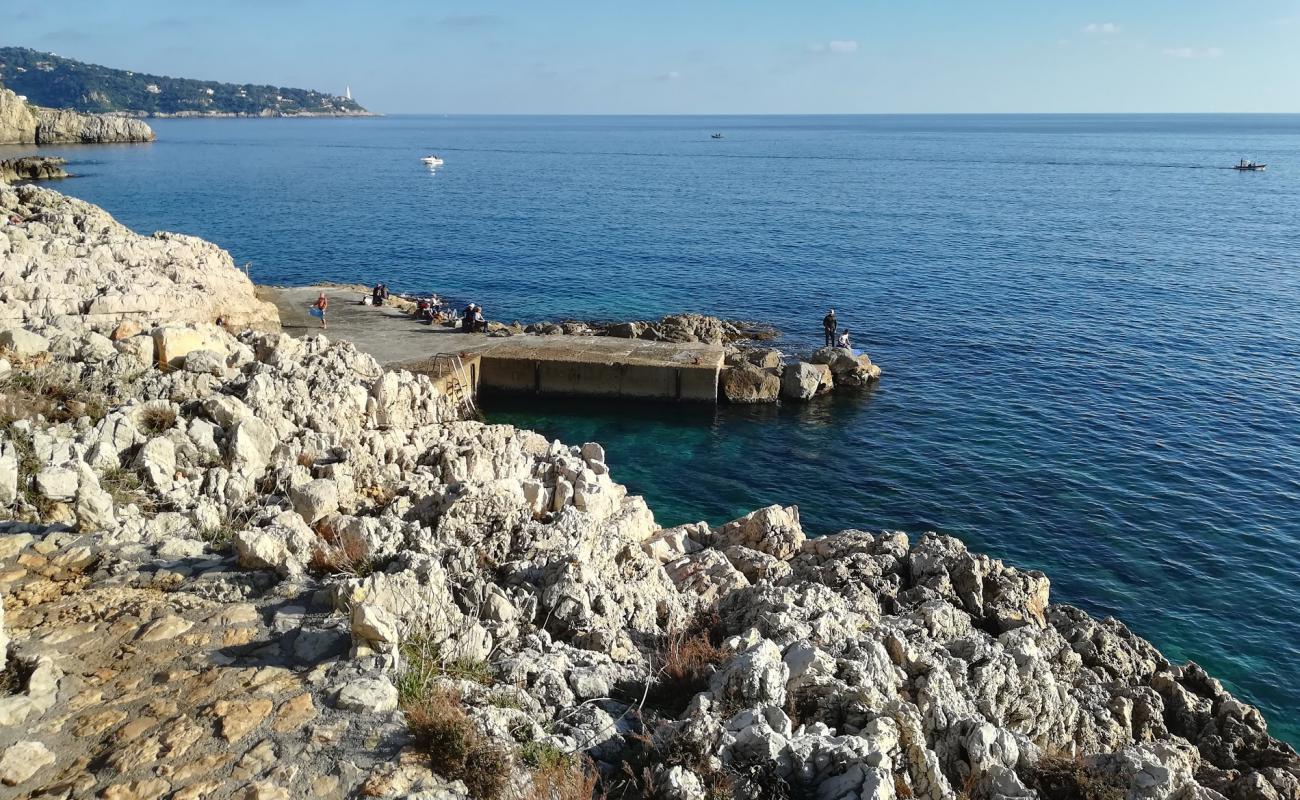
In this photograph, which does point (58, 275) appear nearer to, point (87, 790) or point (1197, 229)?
point (87, 790)

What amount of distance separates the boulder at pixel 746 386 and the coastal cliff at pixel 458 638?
45.3 ft

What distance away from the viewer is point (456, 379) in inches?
1096

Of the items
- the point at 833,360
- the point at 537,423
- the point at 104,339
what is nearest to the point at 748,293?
the point at 833,360

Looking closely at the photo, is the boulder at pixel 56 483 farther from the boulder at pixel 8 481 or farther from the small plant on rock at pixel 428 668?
the small plant on rock at pixel 428 668

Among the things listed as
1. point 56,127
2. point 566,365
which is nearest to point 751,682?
point 566,365

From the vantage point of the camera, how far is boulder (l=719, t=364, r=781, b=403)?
98.2 ft

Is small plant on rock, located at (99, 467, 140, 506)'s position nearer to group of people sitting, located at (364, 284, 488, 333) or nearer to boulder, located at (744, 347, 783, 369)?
group of people sitting, located at (364, 284, 488, 333)

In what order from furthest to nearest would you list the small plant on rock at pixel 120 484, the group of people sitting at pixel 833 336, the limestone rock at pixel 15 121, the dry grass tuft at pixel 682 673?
the limestone rock at pixel 15 121
the group of people sitting at pixel 833 336
the small plant on rock at pixel 120 484
the dry grass tuft at pixel 682 673

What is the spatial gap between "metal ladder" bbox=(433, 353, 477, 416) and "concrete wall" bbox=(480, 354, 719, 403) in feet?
4.77

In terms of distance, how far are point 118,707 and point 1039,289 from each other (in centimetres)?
4668

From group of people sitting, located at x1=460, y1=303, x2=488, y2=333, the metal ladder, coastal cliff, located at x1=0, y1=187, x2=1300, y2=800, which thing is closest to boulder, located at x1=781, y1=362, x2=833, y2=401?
the metal ladder

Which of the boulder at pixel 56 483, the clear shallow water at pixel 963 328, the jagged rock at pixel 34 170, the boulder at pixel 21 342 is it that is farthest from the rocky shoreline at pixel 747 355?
the jagged rock at pixel 34 170

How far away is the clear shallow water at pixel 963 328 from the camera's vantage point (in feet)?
66.6

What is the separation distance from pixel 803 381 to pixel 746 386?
2.07 m
